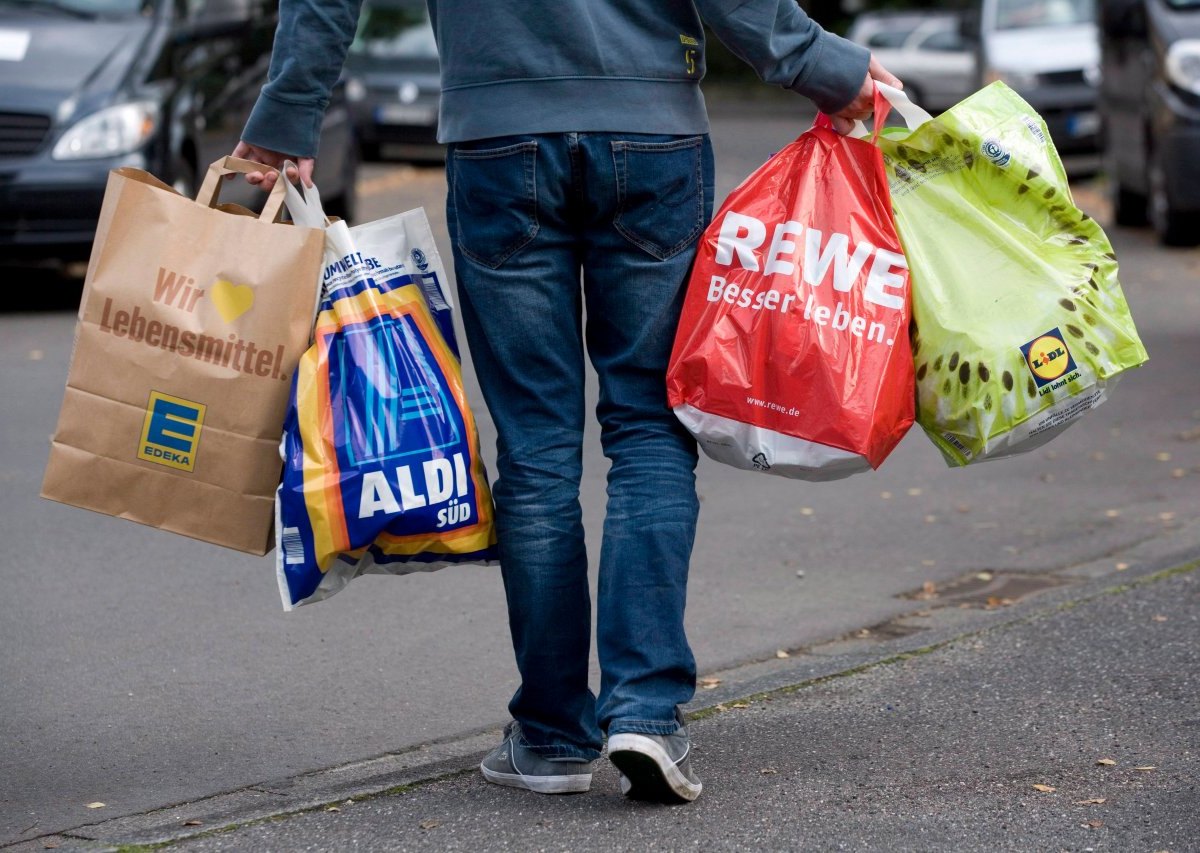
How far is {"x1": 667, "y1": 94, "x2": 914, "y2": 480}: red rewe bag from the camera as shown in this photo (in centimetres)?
300

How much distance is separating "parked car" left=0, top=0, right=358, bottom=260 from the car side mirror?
18.8ft

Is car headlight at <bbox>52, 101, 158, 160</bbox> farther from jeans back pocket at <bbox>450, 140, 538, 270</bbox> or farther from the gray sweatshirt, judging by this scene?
jeans back pocket at <bbox>450, 140, 538, 270</bbox>

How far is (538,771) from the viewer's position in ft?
10.3

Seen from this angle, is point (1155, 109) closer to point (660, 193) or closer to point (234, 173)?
point (660, 193)

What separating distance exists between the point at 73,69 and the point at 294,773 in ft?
20.9

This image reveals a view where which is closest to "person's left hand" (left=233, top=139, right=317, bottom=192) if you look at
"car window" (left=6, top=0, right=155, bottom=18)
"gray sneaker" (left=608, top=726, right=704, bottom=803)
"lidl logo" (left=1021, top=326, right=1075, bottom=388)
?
"gray sneaker" (left=608, top=726, right=704, bottom=803)

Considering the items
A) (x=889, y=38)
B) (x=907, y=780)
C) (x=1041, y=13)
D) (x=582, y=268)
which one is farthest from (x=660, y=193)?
(x=889, y=38)

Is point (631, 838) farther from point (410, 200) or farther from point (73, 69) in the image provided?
point (410, 200)

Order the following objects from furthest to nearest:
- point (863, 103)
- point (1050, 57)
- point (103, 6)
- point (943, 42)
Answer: point (943, 42), point (1050, 57), point (103, 6), point (863, 103)

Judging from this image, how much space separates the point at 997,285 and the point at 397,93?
14.5 m

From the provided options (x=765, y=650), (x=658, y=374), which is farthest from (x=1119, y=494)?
(x=658, y=374)

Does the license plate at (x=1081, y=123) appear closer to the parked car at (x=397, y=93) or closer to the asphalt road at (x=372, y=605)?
the parked car at (x=397, y=93)

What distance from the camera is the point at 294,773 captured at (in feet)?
11.1

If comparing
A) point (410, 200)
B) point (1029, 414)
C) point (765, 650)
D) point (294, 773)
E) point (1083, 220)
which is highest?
point (1083, 220)
